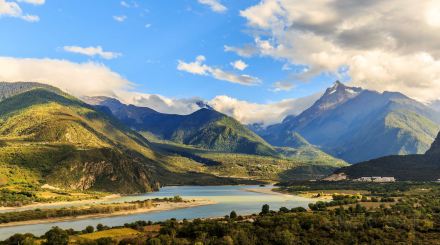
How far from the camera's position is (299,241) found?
123250 millimetres

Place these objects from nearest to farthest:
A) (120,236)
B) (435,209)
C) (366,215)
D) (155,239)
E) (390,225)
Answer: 1. (155,239)
2. (120,236)
3. (390,225)
4. (366,215)
5. (435,209)

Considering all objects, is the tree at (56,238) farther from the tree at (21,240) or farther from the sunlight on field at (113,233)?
the sunlight on field at (113,233)

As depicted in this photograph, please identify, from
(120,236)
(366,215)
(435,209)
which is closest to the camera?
(120,236)

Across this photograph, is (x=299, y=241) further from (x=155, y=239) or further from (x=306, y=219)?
(x=155, y=239)

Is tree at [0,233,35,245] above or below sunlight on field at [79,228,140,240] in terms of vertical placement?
above

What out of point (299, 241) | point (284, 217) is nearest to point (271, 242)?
point (299, 241)

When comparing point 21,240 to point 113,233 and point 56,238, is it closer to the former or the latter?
point 56,238

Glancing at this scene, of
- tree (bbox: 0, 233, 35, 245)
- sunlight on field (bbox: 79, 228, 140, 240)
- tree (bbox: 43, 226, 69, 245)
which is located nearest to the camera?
tree (bbox: 0, 233, 35, 245)

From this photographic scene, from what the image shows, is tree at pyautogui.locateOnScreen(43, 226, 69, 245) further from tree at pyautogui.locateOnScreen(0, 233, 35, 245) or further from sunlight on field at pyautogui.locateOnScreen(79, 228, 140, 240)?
sunlight on field at pyautogui.locateOnScreen(79, 228, 140, 240)

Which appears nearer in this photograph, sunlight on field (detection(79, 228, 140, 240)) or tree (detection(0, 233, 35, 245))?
tree (detection(0, 233, 35, 245))

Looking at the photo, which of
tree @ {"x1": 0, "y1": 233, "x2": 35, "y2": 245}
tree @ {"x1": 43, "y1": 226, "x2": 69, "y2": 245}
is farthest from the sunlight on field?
tree @ {"x1": 0, "y1": 233, "x2": 35, "y2": 245}

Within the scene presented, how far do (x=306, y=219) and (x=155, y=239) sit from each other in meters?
52.3

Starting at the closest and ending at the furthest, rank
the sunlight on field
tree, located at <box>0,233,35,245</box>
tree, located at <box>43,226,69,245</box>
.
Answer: tree, located at <box>0,233,35,245</box> < tree, located at <box>43,226,69,245</box> < the sunlight on field

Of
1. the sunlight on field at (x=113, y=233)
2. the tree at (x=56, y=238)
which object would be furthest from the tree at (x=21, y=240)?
the sunlight on field at (x=113, y=233)
